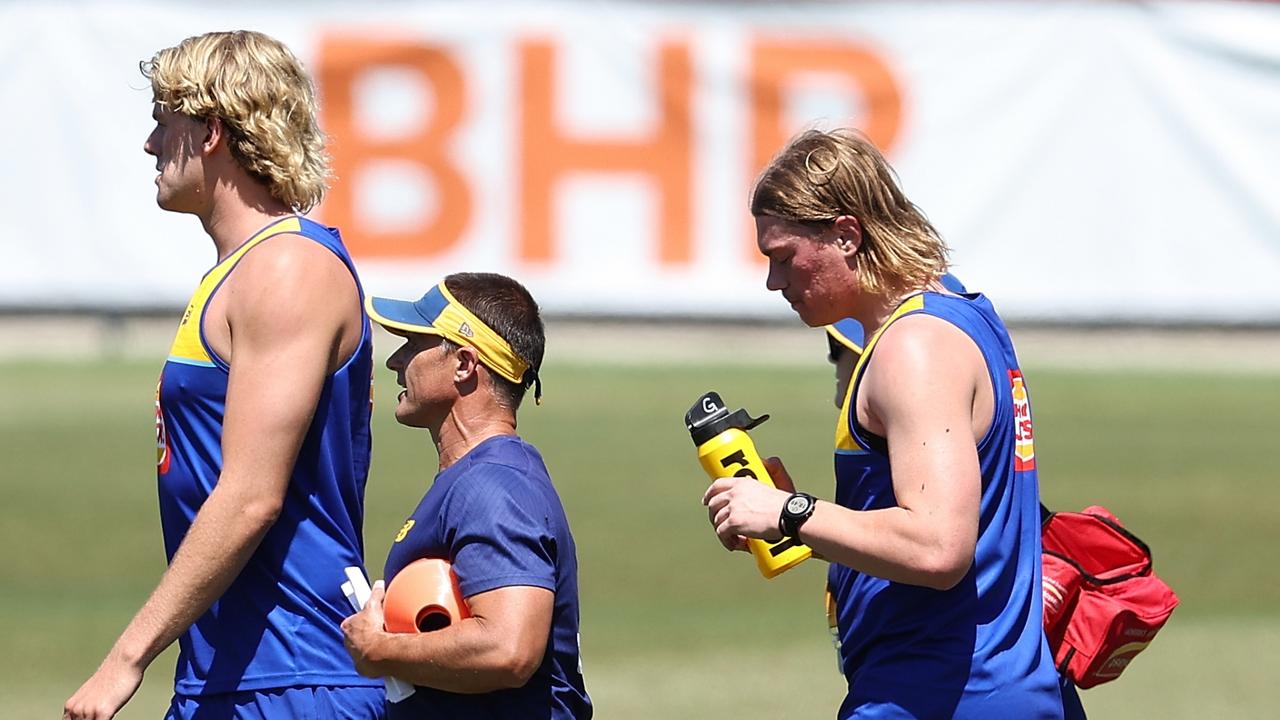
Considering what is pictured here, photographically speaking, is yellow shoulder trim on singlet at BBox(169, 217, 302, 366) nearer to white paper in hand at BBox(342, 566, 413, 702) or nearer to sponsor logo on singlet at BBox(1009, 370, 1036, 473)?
white paper in hand at BBox(342, 566, 413, 702)

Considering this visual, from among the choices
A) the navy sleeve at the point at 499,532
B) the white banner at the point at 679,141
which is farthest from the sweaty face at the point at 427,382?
the white banner at the point at 679,141

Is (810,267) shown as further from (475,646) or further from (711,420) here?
(475,646)

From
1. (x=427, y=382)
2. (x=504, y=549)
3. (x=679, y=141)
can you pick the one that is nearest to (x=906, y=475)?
(x=504, y=549)

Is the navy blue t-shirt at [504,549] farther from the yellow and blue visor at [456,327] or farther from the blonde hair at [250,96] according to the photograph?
the blonde hair at [250,96]

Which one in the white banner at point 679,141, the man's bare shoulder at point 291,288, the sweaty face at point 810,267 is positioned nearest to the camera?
the man's bare shoulder at point 291,288

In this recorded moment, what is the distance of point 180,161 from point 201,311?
40 cm

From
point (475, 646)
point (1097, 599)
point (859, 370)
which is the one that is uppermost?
point (859, 370)

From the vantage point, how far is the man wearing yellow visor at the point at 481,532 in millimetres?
3727

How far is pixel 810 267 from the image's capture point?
3941mm

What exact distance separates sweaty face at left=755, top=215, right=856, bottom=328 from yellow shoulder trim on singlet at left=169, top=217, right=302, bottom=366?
1.04 meters

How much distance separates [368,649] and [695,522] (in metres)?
7.93

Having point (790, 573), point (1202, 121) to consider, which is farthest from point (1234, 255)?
point (790, 573)

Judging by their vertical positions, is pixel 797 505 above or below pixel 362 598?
above

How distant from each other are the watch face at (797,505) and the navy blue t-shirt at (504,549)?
473 mm
